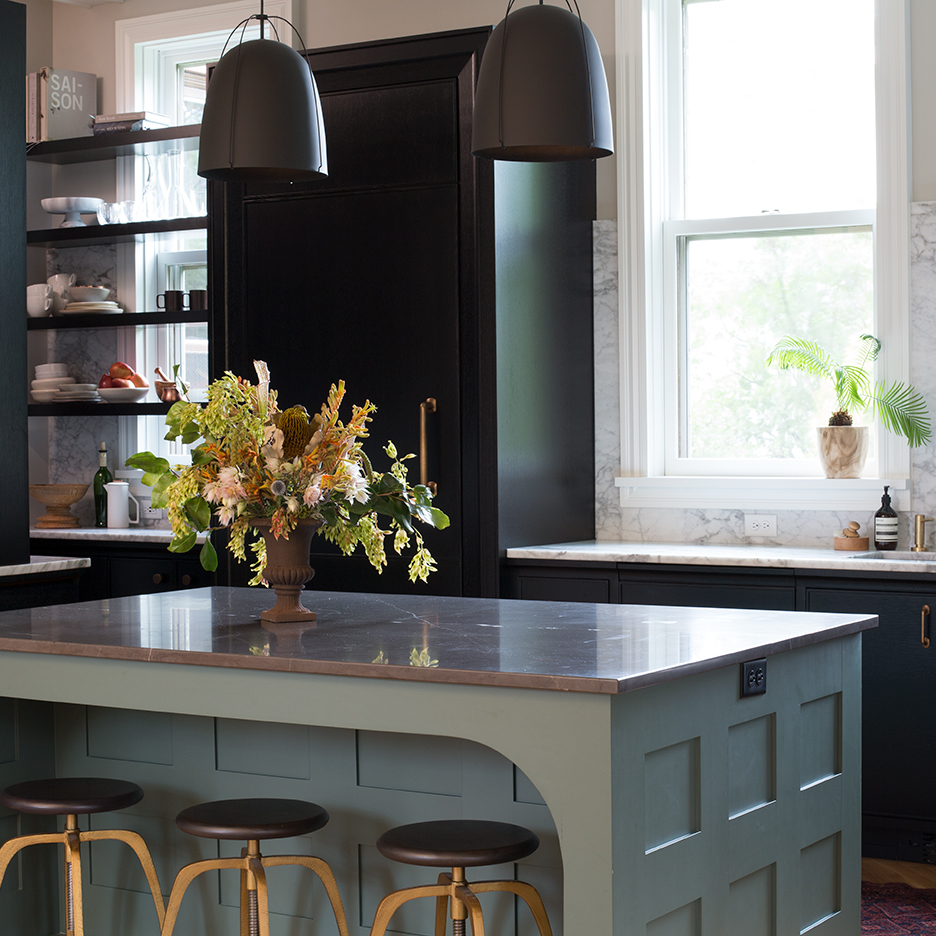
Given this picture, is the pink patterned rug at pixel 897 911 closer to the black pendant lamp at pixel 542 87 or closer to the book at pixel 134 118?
the black pendant lamp at pixel 542 87

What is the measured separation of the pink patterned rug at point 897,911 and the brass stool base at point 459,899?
1.34m

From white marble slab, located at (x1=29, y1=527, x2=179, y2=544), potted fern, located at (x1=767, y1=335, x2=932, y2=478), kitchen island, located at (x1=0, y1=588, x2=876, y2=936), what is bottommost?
kitchen island, located at (x1=0, y1=588, x2=876, y2=936)

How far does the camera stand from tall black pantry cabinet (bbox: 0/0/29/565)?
169 inches

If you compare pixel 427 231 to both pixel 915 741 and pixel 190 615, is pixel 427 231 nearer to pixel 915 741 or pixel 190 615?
pixel 190 615

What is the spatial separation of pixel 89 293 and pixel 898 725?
3.81m

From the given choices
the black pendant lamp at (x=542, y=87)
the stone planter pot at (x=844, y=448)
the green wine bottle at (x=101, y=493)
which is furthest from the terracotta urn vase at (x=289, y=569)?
the green wine bottle at (x=101, y=493)

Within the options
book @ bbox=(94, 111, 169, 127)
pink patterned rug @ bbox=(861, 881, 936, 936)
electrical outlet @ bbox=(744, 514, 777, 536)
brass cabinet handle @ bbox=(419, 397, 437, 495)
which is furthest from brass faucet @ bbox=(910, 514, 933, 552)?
book @ bbox=(94, 111, 169, 127)

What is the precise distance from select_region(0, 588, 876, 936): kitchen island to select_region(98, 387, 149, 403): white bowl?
2.43 m

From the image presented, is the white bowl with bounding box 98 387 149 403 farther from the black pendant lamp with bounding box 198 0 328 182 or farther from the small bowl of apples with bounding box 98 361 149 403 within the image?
the black pendant lamp with bounding box 198 0 328 182

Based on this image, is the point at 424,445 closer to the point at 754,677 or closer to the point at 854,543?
the point at 854,543

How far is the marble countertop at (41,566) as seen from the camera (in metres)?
4.21

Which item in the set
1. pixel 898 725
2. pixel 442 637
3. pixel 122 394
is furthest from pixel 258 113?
pixel 122 394

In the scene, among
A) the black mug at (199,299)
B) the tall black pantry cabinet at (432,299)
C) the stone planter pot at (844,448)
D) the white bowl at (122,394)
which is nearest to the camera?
the tall black pantry cabinet at (432,299)

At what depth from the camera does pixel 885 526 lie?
14.5ft
